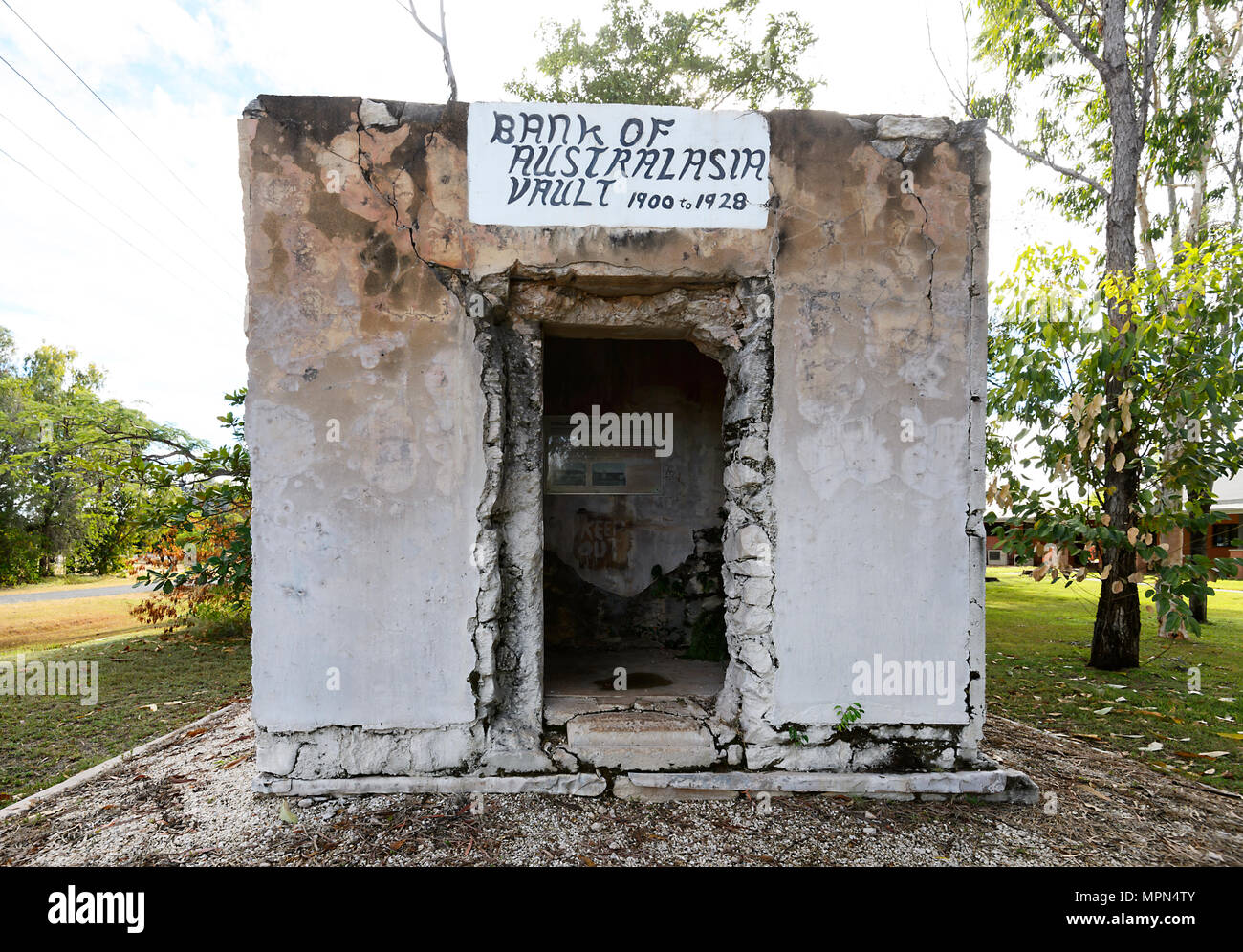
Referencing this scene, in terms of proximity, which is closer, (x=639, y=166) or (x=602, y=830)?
(x=602, y=830)

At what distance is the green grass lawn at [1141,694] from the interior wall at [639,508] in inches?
112

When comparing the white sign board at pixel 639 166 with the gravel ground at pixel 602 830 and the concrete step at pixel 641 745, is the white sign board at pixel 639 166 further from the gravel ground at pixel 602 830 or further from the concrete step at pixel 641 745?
the gravel ground at pixel 602 830

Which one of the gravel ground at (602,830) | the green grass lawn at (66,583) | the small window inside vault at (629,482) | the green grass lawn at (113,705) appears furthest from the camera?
the green grass lawn at (66,583)

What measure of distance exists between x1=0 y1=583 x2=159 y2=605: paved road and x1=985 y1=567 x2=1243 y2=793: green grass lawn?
44.6 ft

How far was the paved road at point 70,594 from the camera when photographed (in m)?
11.1

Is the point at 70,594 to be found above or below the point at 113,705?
below

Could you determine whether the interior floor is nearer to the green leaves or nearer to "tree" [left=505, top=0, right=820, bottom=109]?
the green leaves

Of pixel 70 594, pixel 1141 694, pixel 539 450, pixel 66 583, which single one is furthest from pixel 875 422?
pixel 66 583

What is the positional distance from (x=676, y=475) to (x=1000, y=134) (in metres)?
7.30

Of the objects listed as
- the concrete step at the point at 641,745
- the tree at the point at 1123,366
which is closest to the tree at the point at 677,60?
the tree at the point at 1123,366

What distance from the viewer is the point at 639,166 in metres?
3.21

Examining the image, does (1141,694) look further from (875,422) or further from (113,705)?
(113,705)

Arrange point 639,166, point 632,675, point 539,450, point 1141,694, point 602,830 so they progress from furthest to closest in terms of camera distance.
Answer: point 1141,694 < point 632,675 < point 539,450 < point 639,166 < point 602,830

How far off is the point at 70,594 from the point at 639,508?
13.2 metres
